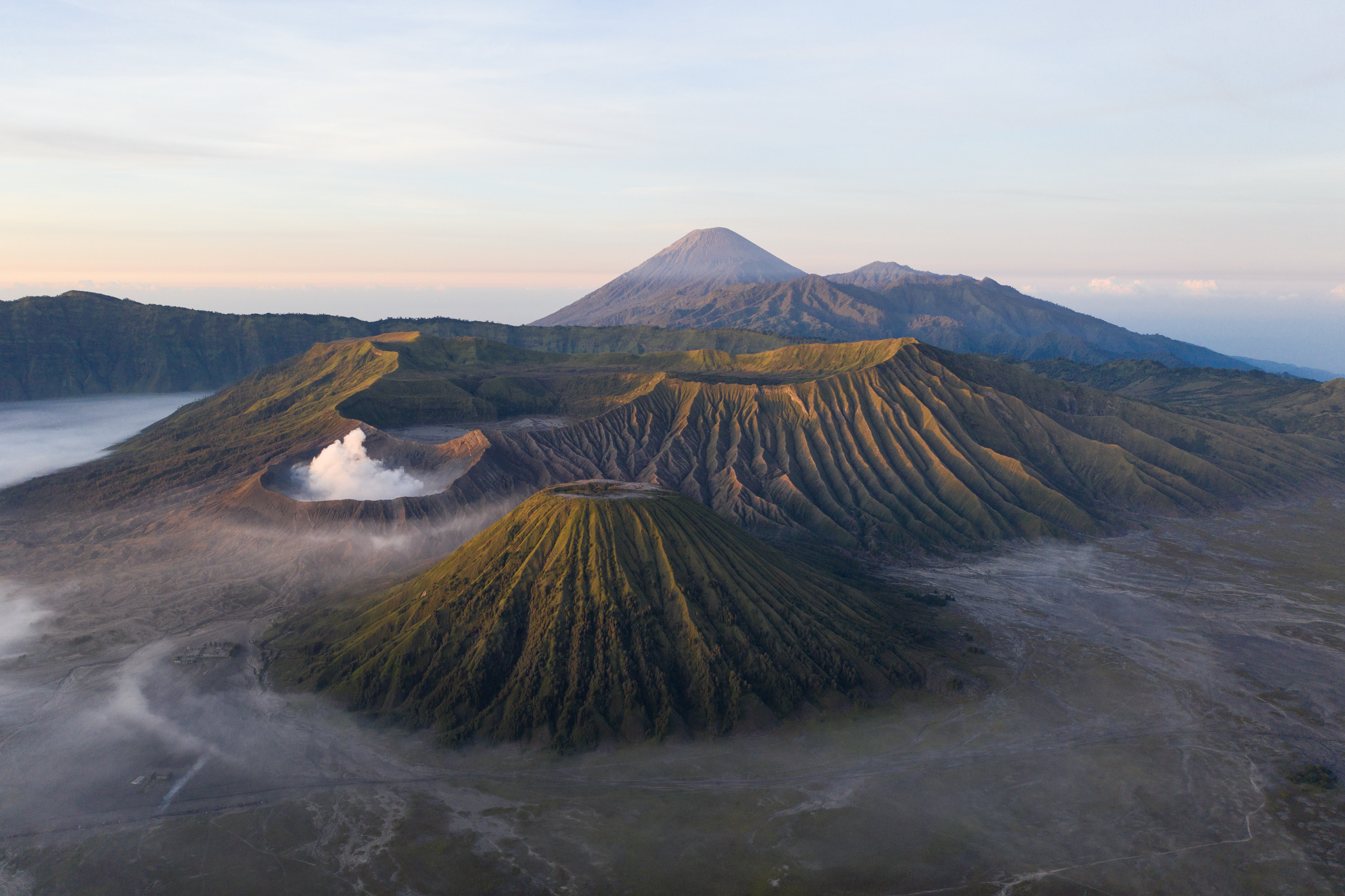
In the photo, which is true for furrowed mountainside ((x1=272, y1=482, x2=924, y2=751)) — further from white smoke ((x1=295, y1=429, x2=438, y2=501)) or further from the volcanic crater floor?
white smoke ((x1=295, y1=429, x2=438, y2=501))

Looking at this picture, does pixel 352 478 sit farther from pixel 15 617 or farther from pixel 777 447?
pixel 777 447

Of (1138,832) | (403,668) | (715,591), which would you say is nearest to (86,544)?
(403,668)

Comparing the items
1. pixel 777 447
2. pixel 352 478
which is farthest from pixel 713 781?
pixel 777 447

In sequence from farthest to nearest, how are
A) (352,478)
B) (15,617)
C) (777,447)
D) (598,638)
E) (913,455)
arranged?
(777,447), (913,455), (352,478), (15,617), (598,638)

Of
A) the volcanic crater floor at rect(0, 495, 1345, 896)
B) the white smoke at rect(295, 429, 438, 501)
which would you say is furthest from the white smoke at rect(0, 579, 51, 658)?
the white smoke at rect(295, 429, 438, 501)

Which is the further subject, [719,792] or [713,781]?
[713,781]

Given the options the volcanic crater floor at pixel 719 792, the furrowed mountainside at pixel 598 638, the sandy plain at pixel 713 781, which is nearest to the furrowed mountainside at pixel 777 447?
the furrowed mountainside at pixel 598 638
